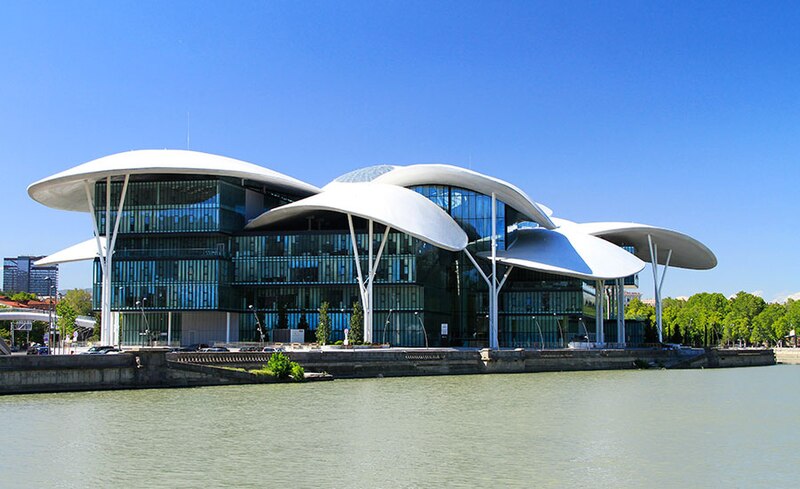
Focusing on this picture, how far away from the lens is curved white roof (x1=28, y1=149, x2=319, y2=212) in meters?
76.4

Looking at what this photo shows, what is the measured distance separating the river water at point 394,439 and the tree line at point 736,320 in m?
90.0

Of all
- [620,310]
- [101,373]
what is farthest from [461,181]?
[101,373]

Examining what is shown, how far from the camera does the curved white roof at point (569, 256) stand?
87938mm

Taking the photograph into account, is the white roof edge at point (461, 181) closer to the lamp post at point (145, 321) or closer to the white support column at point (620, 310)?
the white support column at point (620, 310)

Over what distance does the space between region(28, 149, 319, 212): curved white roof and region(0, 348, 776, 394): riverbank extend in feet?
70.1

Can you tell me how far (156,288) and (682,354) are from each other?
45589 mm

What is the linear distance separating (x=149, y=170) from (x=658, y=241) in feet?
174

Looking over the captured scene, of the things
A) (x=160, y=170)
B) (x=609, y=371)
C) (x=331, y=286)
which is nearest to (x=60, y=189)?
(x=160, y=170)

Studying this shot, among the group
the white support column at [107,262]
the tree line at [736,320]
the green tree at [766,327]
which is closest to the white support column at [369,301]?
the white support column at [107,262]

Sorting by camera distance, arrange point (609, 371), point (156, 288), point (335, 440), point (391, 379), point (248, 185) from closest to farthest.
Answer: point (335, 440) < point (391, 379) < point (609, 371) < point (156, 288) < point (248, 185)

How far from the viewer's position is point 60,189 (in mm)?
82688

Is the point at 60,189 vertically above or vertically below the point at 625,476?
above

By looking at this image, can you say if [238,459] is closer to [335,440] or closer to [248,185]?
[335,440]

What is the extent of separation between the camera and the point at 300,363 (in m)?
57.3
